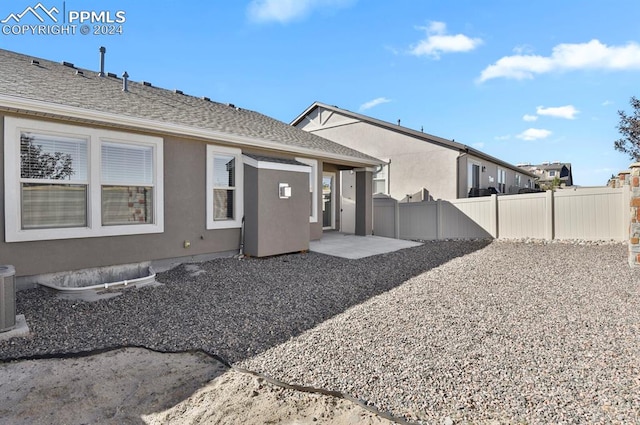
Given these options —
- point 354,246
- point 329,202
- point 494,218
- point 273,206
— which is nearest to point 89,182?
point 273,206

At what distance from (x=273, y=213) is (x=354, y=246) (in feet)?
9.60

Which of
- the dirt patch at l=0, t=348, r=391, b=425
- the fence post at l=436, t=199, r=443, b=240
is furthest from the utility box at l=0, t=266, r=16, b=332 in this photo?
the fence post at l=436, t=199, r=443, b=240

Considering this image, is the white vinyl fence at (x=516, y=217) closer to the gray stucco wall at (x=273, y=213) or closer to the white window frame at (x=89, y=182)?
the gray stucco wall at (x=273, y=213)

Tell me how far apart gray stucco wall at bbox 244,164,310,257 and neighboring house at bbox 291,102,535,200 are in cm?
560

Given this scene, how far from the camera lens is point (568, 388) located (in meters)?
2.71

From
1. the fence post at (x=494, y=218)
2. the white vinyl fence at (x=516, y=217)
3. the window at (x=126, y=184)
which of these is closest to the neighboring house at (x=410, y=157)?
the white vinyl fence at (x=516, y=217)

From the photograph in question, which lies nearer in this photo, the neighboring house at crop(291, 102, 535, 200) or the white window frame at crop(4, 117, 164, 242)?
the white window frame at crop(4, 117, 164, 242)

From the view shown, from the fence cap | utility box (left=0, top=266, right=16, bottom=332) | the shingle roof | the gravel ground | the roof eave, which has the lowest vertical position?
the gravel ground

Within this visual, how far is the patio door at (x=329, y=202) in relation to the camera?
13312 millimetres

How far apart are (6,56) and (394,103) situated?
16.3m

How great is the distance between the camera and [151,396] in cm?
288

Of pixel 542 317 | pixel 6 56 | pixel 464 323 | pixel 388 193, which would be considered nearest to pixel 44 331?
pixel 464 323

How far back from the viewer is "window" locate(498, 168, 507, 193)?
1928 cm

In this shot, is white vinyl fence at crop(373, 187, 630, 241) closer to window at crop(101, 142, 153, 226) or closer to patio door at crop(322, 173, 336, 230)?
patio door at crop(322, 173, 336, 230)
